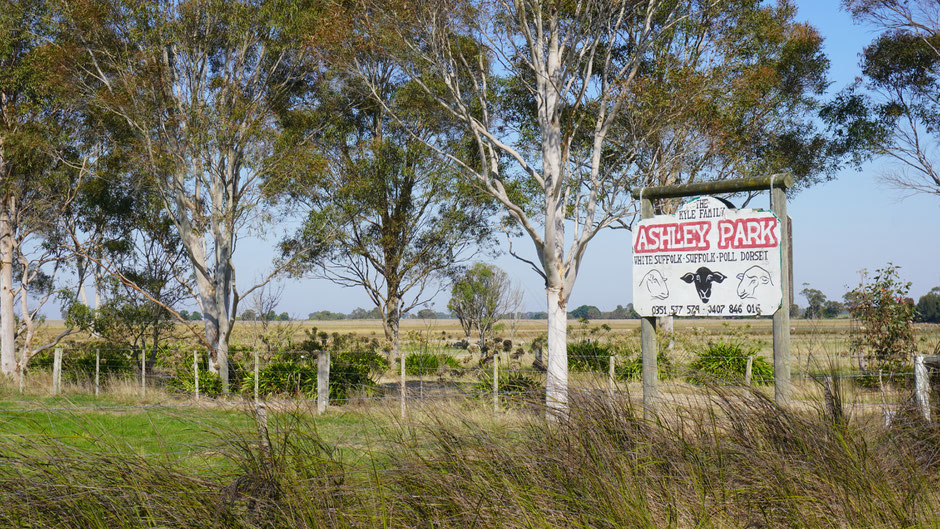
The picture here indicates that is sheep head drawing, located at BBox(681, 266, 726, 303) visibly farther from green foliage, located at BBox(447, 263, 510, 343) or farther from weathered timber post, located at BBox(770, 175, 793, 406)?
green foliage, located at BBox(447, 263, 510, 343)

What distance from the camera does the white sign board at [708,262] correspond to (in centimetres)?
626

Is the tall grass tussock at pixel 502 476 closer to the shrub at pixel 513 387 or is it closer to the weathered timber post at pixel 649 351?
the shrub at pixel 513 387

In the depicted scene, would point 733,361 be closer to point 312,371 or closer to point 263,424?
point 312,371

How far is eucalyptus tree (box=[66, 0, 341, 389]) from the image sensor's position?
17.7m

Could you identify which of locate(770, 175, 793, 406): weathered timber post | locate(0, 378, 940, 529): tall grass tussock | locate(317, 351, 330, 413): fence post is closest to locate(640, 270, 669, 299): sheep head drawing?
locate(770, 175, 793, 406): weathered timber post

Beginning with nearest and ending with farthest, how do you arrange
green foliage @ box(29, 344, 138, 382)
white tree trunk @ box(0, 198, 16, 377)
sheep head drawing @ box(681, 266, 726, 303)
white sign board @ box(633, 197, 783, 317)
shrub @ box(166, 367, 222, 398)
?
1. white sign board @ box(633, 197, 783, 317)
2. sheep head drawing @ box(681, 266, 726, 303)
3. shrub @ box(166, 367, 222, 398)
4. green foliage @ box(29, 344, 138, 382)
5. white tree trunk @ box(0, 198, 16, 377)

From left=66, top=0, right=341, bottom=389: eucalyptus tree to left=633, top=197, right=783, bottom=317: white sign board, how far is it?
12.6m

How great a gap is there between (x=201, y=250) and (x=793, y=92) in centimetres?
1572

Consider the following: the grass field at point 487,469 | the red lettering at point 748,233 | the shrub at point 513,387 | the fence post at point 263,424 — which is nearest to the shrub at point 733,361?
the shrub at point 513,387

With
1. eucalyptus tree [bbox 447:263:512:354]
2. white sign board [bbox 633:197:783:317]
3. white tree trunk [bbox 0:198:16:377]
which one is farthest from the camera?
eucalyptus tree [bbox 447:263:512:354]

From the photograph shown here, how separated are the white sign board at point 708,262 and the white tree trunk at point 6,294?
1904 centimetres

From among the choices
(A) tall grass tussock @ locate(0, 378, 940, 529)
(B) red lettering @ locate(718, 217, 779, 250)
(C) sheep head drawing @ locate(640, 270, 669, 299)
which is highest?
(B) red lettering @ locate(718, 217, 779, 250)

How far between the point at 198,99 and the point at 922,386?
53.1 ft

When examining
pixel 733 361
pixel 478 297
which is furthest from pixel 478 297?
pixel 733 361
